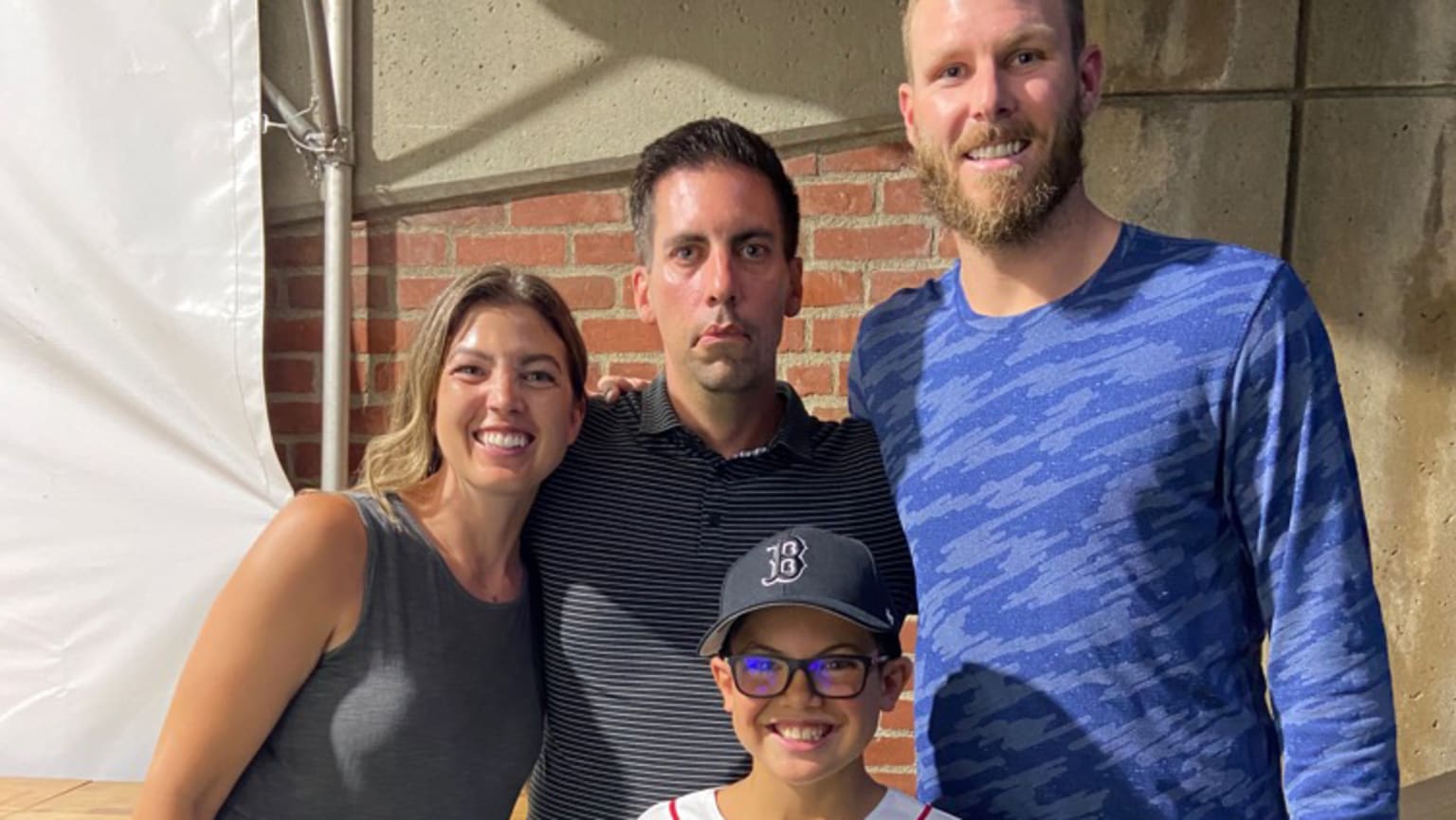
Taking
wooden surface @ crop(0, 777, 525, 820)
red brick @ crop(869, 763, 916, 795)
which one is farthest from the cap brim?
red brick @ crop(869, 763, 916, 795)

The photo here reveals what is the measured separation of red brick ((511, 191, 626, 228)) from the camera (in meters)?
2.93

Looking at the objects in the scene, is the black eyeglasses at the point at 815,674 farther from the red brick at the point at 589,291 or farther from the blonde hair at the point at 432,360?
the red brick at the point at 589,291

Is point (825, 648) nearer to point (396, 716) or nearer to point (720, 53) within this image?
point (396, 716)

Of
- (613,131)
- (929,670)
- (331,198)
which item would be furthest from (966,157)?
(331,198)

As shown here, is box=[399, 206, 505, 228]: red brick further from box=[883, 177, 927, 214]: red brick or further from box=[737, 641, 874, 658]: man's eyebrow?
box=[737, 641, 874, 658]: man's eyebrow

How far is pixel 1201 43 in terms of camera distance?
2570 mm

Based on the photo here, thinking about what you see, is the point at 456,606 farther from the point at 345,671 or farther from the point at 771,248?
the point at 771,248

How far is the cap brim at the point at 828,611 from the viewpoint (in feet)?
4.54

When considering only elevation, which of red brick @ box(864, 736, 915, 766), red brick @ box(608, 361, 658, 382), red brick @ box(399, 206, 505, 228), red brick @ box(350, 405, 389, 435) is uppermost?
red brick @ box(399, 206, 505, 228)

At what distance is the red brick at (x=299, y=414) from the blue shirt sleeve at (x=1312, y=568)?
224cm

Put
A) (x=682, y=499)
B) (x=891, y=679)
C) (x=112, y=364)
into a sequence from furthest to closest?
(x=112, y=364) < (x=682, y=499) < (x=891, y=679)

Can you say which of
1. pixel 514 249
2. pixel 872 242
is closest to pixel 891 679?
pixel 872 242

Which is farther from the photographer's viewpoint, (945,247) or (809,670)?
(945,247)

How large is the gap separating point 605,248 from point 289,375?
0.82 metres
